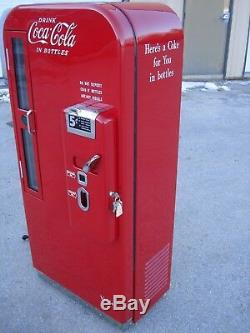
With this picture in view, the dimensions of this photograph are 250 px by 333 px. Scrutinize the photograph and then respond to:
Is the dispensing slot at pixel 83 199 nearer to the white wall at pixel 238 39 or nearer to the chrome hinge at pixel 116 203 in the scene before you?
the chrome hinge at pixel 116 203

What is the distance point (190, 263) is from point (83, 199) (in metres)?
1.20

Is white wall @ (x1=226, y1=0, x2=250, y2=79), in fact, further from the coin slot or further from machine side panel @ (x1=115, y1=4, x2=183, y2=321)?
the coin slot

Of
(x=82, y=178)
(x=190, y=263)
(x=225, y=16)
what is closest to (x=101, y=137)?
(x=82, y=178)

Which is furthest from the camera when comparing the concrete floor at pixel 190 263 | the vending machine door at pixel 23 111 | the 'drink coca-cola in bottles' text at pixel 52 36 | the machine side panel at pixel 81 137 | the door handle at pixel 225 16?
the door handle at pixel 225 16

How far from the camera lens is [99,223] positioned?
1631mm

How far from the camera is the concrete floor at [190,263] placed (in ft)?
6.80

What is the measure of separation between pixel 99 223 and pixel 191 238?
1.34 m

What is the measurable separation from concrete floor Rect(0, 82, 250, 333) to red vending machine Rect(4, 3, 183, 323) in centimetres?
16

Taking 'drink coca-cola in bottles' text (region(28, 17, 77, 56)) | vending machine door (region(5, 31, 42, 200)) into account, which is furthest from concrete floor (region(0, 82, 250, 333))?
'drink coca-cola in bottles' text (region(28, 17, 77, 56))

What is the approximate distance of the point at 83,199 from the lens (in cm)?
165

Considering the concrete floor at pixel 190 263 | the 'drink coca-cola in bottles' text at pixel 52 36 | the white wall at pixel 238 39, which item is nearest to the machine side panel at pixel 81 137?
the 'drink coca-cola in bottles' text at pixel 52 36

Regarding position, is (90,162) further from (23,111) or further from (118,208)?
(23,111)

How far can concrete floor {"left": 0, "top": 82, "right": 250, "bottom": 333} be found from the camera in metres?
2.07

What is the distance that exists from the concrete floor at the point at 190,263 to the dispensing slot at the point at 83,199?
0.80 metres
